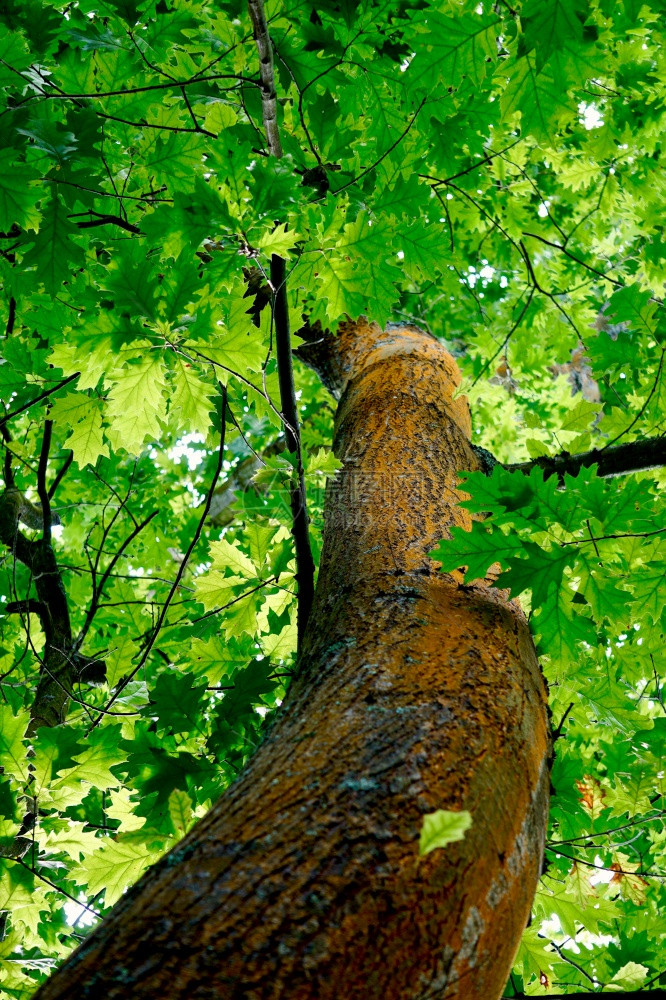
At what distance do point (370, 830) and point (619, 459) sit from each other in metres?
1.40

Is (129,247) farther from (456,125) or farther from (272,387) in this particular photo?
(456,125)

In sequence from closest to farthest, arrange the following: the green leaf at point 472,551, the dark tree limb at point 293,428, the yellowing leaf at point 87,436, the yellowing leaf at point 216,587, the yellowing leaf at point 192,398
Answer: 1. the green leaf at point 472,551
2. the dark tree limb at point 293,428
3. the yellowing leaf at point 192,398
4. the yellowing leaf at point 216,587
5. the yellowing leaf at point 87,436

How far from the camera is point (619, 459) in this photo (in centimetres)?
177

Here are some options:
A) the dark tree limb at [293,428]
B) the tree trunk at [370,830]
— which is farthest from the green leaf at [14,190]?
the tree trunk at [370,830]

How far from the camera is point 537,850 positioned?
896 mm

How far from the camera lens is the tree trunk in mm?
602

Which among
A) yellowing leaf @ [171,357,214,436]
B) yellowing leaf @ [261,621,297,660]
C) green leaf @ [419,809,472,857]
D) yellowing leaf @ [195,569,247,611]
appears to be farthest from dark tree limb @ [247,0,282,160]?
green leaf @ [419,809,472,857]

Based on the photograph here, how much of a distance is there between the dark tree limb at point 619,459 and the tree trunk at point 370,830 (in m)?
0.69

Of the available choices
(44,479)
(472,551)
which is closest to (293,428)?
(472,551)

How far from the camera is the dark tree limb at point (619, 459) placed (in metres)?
1.75

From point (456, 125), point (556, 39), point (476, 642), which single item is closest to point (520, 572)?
point (476, 642)

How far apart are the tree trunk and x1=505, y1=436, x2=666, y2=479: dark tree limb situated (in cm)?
69

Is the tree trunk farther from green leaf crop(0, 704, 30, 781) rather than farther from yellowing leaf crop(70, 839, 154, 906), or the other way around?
green leaf crop(0, 704, 30, 781)

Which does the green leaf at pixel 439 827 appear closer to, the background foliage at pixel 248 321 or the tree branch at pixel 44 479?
the background foliage at pixel 248 321
